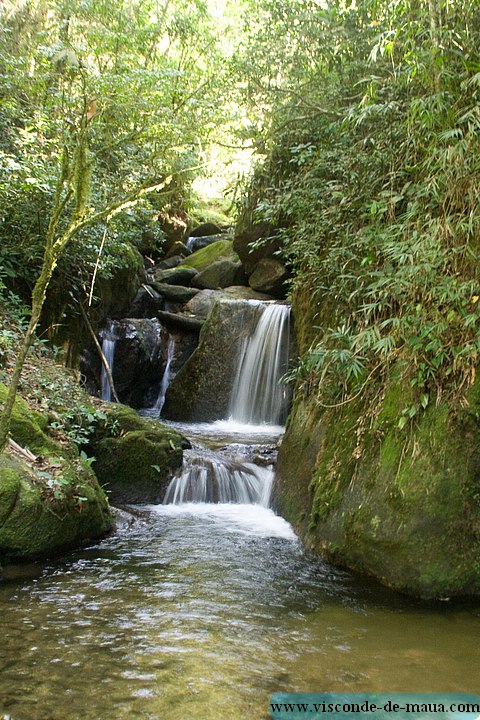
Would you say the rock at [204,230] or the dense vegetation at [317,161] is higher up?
the rock at [204,230]

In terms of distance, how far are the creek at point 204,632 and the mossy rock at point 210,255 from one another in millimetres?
12329

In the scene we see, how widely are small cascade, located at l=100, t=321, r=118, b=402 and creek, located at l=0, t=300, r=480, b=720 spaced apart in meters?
6.29

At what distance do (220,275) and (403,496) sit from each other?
40.1 ft

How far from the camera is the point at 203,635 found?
3283mm

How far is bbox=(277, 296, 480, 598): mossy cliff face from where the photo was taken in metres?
3.96

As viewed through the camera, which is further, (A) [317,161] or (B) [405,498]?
(A) [317,161]

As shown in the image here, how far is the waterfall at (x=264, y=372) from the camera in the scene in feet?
35.8

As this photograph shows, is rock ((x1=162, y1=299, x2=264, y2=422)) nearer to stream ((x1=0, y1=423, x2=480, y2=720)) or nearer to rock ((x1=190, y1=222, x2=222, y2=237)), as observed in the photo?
stream ((x1=0, y1=423, x2=480, y2=720))

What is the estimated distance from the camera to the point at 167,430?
24.6ft

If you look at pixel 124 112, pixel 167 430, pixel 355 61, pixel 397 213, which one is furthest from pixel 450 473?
pixel 124 112

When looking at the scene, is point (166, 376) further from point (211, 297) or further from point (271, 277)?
point (271, 277)

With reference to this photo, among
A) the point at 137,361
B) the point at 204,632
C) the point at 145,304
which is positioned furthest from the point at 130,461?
the point at 145,304

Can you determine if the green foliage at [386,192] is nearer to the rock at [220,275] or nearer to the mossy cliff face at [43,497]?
the mossy cliff face at [43,497]

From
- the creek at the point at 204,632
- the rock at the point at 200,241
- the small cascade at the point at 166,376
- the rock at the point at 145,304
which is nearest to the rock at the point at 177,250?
the rock at the point at 200,241
